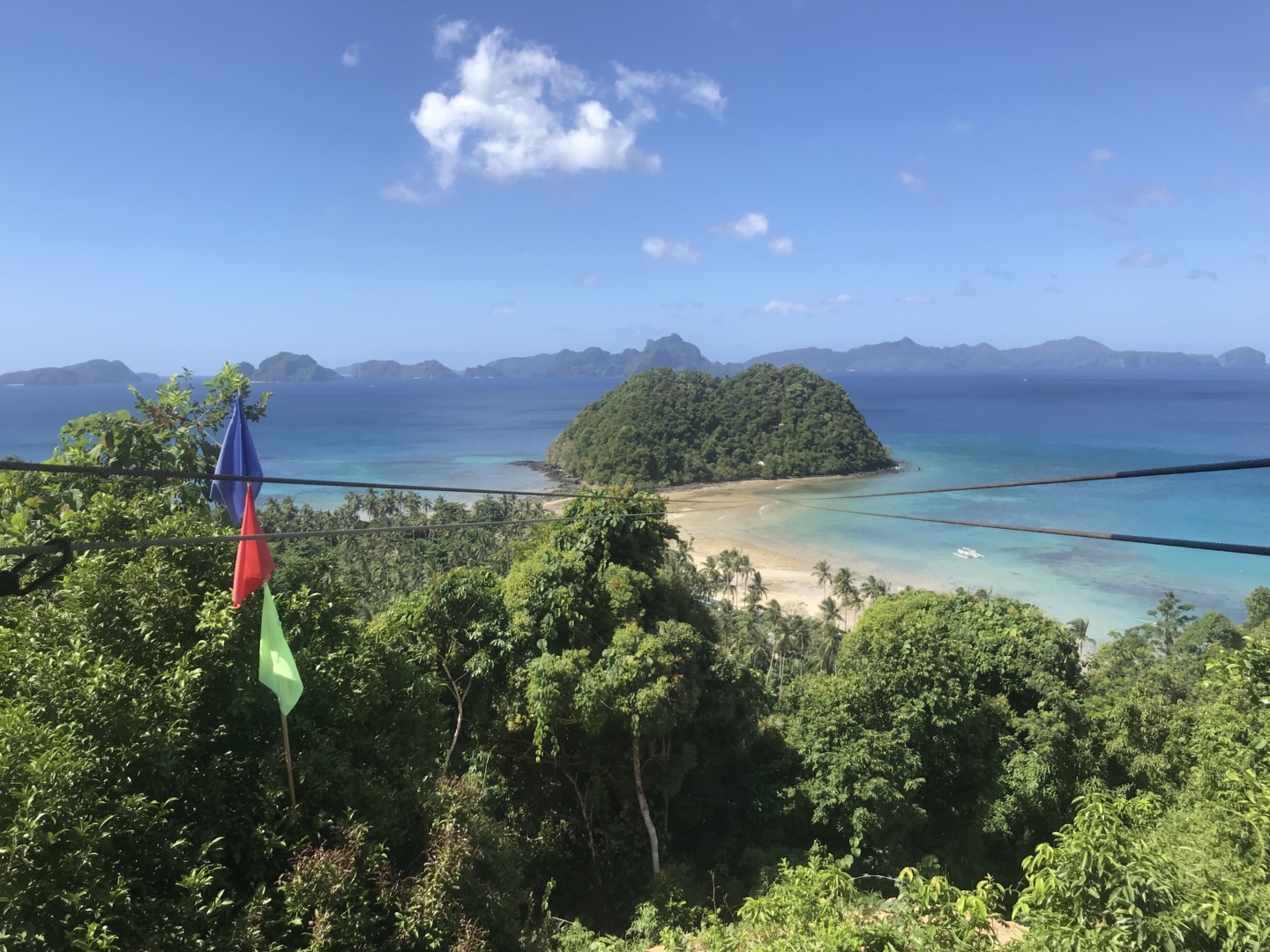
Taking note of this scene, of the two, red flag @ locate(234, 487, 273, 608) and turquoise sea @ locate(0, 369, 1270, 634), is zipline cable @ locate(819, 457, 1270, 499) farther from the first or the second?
turquoise sea @ locate(0, 369, 1270, 634)

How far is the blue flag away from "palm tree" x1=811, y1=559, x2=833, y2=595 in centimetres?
3806

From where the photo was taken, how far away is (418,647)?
11383 mm

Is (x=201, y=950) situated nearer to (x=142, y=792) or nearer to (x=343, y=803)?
(x=142, y=792)

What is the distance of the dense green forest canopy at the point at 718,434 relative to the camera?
76.0m

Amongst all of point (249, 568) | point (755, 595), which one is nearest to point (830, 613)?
point (755, 595)

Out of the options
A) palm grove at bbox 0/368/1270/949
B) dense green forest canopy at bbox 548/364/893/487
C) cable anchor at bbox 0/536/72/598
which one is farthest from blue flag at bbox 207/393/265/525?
dense green forest canopy at bbox 548/364/893/487

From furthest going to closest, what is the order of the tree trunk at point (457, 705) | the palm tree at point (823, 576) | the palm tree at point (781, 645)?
1. the palm tree at point (823, 576)
2. the palm tree at point (781, 645)
3. the tree trunk at point (457, 705)

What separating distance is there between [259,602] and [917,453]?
311 ft

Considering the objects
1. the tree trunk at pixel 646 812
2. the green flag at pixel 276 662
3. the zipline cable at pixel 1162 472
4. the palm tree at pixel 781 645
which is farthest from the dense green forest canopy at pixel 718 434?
the zipline cable at pixel 1162 472

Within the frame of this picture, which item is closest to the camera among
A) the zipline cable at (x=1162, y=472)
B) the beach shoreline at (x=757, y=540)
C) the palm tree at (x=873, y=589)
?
the zipline cable at (x=1162, y=472)

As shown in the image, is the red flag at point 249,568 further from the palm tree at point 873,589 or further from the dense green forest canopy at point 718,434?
the dense green forest canopy at point 718,434

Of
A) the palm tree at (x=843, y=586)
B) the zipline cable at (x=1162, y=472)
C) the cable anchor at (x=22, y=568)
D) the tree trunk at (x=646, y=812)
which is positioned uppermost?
the zipline cable at (x=1162, y=472)

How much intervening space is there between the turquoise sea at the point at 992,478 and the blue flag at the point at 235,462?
34.7 metres

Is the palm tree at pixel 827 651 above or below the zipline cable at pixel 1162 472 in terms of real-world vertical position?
below
